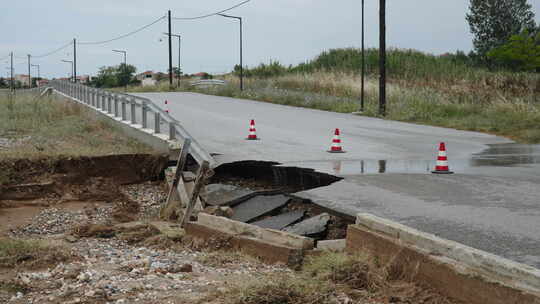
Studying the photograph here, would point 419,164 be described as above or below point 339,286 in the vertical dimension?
above

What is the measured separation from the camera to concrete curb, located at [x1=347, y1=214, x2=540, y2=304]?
167 inches

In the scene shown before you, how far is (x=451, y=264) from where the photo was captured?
475cm

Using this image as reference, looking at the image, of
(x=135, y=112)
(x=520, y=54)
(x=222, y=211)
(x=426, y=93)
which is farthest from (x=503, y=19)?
(x=222, y=211)

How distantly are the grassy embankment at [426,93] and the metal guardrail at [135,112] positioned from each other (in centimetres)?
950

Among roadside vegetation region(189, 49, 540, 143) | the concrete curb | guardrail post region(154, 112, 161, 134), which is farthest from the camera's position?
roadside vegetation region(189, 49, 540, 143)

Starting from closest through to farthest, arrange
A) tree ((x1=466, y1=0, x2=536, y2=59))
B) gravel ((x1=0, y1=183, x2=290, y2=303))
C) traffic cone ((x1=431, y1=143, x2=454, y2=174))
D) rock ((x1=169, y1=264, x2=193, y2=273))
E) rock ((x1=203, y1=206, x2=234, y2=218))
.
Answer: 1. gravel ((x1=0, y1=183, x2=290, y2=303))
2. rock ((x1=169, y1=264, x2=193, y2=273))
3. rock ((x1=203, y1=206, x2=234, y2=218))
4. traffic cone ((x1=431, y1=143, x2=454, y2=174))
5. tree ((x1=466, y1=0, x2=536, y2=59))

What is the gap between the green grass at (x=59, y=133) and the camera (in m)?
12.7

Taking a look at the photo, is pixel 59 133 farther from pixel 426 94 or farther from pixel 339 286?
pixel 426 94

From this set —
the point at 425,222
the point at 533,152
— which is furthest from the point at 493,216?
the point at 533,152

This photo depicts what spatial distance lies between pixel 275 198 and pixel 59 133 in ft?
29.2

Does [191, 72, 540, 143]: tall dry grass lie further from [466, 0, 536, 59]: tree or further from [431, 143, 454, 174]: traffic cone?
[466, 0, 536, 59]: tree

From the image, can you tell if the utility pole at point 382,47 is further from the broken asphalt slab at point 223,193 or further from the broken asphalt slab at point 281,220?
the broken asphalt slab at point 281,220

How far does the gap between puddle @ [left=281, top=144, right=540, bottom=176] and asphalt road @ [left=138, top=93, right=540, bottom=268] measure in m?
0.02

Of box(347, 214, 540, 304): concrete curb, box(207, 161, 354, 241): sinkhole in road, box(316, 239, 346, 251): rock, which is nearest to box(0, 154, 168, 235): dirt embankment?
box(207, 161, 354, 241): sinkhole in road
